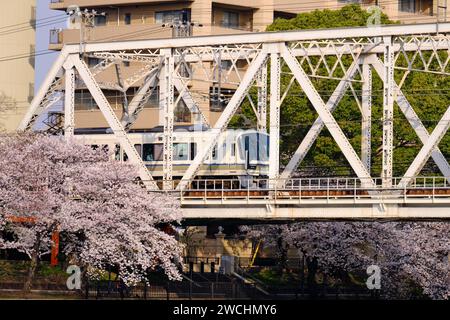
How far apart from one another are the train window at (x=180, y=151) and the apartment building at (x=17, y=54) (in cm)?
3247

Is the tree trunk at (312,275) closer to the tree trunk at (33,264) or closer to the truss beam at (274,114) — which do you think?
the truss beam at (274,114)

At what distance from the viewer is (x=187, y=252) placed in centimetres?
9425

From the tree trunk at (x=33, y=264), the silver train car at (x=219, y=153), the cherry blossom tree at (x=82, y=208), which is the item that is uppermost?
the silver train car at (x=219, y=153)

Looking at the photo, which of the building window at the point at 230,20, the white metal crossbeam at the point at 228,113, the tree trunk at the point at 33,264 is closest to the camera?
the tree trunk at the point at 33,264

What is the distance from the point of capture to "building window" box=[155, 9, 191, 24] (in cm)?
10156

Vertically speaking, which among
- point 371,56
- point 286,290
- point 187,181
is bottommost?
point 286,290

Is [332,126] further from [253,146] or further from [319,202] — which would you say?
[253,146]

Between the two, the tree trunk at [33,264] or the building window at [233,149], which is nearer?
the tree trunk at [33,264]

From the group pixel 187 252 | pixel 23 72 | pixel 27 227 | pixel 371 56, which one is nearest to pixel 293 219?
pixel 371 56

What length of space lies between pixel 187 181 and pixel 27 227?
26.3 ft

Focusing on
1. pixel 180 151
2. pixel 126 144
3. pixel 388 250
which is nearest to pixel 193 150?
pixel 180 151

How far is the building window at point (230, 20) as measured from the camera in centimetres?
10450

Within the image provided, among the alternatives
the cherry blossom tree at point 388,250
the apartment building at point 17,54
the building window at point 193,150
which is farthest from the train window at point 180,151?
the apartment building at point 17,54

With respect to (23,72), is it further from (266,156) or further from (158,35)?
(266,156)
